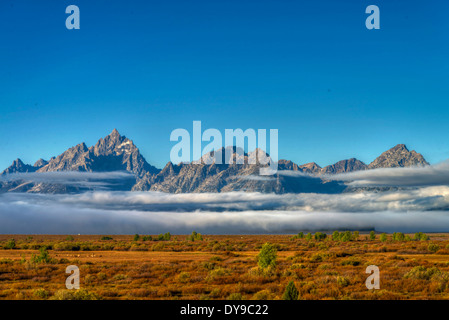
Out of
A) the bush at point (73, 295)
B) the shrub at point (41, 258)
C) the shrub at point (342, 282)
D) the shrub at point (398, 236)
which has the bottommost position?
the shrub at point (398, 236)

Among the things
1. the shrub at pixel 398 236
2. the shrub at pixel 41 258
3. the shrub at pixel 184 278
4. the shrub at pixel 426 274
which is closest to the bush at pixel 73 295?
the shrub at pixel 184 278

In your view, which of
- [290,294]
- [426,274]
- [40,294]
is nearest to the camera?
[290,294]

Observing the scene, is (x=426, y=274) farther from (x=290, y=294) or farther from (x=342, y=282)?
(x=290, y=294)

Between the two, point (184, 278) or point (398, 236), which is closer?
point (184, 278)

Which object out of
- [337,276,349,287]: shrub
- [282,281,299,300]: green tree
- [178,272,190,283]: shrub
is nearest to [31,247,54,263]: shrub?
[178,272,190,283]: shrub

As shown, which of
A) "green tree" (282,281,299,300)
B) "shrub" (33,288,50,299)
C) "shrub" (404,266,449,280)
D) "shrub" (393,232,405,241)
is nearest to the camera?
"green tree" (282,281,299,300)

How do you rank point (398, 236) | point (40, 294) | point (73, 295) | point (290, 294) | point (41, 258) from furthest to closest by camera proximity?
1. point (398, 236)
2. point (41, 258)
3. point (40, 294)
4. point (73, 295)
5. point (290, 294)

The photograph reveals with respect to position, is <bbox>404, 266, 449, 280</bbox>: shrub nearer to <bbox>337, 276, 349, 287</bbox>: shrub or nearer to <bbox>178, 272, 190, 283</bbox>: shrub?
<bbox>337, 276, 349, 287</bbox>: shrub

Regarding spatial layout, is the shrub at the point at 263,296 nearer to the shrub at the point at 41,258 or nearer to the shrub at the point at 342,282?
the shrub at the point at 342,282

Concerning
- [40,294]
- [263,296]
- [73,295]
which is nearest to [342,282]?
[263,296]

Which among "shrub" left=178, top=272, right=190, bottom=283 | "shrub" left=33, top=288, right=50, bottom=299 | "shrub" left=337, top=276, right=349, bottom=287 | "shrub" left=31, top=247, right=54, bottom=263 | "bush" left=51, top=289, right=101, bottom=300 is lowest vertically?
"shrub" left=31, top=247, right=54, bottom=263

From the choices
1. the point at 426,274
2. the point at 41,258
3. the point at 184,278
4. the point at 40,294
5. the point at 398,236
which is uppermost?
the point at 40,294

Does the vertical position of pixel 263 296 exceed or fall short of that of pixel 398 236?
it exceeds it
